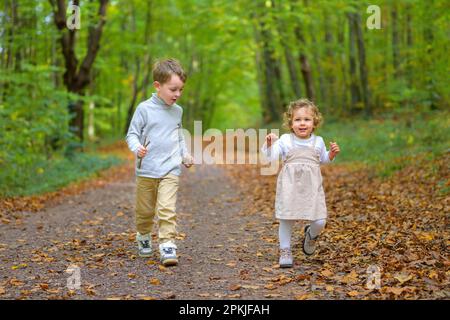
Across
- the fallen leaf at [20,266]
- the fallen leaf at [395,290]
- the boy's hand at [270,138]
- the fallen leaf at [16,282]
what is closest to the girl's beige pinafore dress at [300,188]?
the boy's hand at [270,138]

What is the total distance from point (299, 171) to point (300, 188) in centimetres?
16

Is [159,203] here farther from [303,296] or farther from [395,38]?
[395,38]

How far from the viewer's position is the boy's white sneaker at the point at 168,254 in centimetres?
558

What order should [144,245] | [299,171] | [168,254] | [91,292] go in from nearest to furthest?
1. [91,292]
2. [299,171]
3. [168,254]
4. [144,245]

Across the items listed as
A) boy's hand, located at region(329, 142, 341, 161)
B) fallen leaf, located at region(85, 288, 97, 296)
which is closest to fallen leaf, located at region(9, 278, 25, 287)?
fallen leaf, located at region(85, 288, 97, 296)

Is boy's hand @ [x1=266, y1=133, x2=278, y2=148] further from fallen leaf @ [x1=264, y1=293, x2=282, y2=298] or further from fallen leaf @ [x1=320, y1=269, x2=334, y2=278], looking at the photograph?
fallen leaf @ [x1=264, y1=293, x2=282, y2=298]

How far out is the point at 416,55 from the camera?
13797mm

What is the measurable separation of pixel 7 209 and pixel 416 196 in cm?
671

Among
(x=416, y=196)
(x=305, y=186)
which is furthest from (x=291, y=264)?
(x=416, y=196)

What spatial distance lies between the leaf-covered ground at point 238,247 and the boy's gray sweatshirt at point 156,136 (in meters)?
0.98

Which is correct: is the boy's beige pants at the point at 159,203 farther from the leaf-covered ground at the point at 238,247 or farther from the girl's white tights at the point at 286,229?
the girl's white tights at the point at 286,229

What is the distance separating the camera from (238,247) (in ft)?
21.7

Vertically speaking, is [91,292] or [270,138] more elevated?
[270,138]

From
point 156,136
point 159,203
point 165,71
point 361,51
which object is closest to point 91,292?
point 159,203
